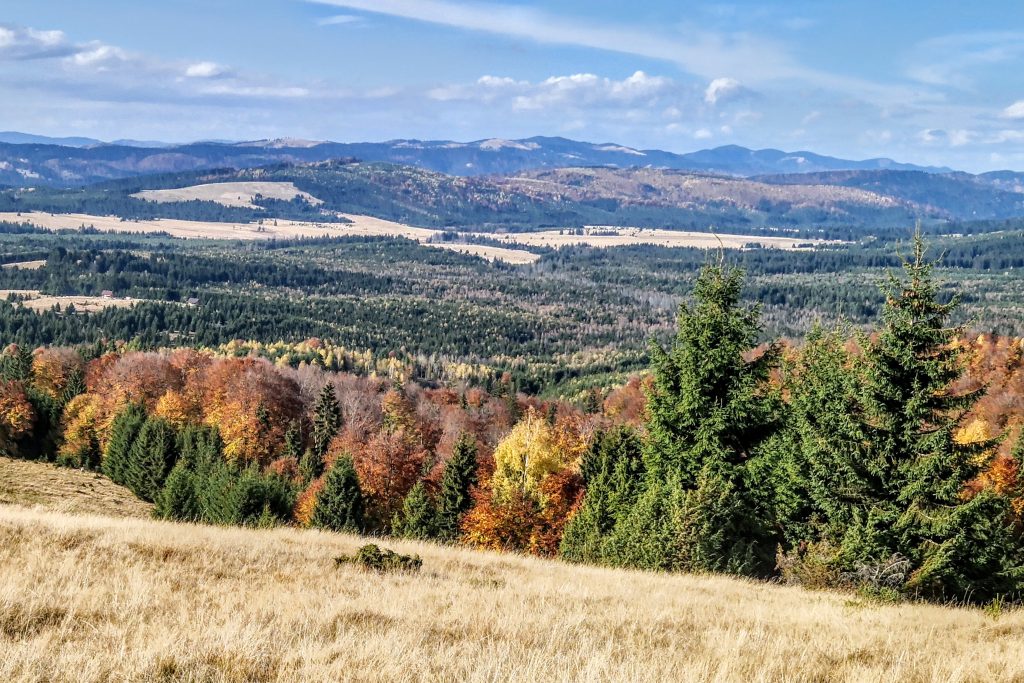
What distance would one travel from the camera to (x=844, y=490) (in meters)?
32.0

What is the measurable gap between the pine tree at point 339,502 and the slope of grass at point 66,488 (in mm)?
16800

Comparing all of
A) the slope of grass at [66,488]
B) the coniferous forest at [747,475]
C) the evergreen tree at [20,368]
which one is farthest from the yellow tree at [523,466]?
the evergreen tree at [20,368]

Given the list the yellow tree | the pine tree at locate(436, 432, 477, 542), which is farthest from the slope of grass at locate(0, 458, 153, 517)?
the yellow tree

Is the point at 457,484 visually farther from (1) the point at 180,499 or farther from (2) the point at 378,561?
(2) the point at 378,561

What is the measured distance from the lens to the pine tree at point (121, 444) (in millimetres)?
84875

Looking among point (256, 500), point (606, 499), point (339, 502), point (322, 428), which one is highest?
point (606, 499)

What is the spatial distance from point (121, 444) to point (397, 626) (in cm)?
8148

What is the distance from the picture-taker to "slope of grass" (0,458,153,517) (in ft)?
220

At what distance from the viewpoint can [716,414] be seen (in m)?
35.4

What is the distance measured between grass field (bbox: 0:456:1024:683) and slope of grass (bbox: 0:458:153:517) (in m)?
51.2

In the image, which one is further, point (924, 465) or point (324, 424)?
point (324, 424)

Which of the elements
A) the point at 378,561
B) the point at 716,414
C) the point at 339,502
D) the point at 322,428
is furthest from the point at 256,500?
the point at 378,561

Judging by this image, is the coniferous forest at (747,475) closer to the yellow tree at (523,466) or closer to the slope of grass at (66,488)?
the yellow tree at (523,466)

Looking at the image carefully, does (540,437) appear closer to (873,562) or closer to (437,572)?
(873,562)
